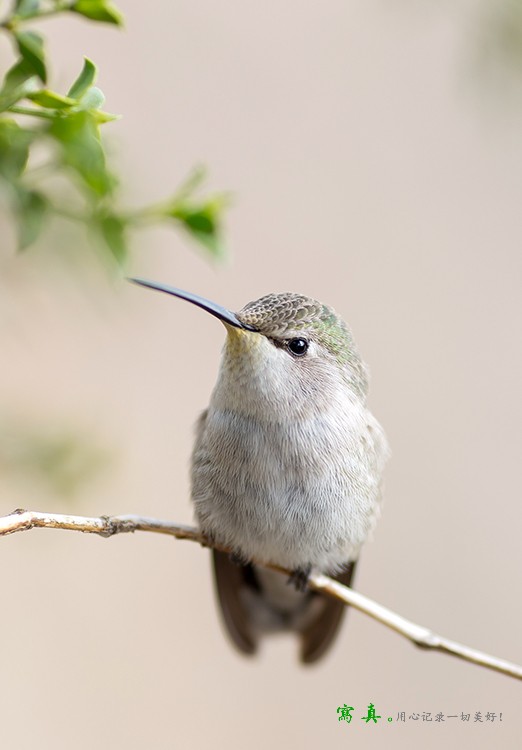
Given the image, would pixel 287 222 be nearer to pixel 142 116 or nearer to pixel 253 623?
pixel 142 116

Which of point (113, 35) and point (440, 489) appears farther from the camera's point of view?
point (440, 489)

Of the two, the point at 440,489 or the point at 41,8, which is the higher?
the point at 440,489

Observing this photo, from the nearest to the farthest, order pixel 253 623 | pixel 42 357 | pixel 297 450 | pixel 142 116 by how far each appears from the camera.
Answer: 1. pixel 297 450
2. pixel 253 623
3. pixel 42 357
4. pixel 142 116

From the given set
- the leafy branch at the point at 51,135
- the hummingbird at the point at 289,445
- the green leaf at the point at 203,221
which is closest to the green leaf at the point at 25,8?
the leafy branch at the point at 51,135

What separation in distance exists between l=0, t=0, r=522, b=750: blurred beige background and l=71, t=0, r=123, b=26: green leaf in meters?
2.46

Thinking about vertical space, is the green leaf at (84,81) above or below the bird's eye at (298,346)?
below

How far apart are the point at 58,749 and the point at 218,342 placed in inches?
70.5

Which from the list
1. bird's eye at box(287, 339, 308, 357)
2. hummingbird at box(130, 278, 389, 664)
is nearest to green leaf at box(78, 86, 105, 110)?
hummingbird at box(130, 278, 389, 664)

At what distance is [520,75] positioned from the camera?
41.1 inches

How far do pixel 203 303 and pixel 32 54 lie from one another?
0.46 meters

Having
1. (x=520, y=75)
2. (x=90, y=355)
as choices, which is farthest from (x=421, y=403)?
(x=520, y=75)

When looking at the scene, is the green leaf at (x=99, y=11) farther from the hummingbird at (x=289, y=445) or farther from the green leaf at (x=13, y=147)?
the hummingbird at (x=289, y=445)

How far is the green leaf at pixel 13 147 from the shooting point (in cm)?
66

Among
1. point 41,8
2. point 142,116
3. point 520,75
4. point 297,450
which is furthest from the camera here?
point 142,116
